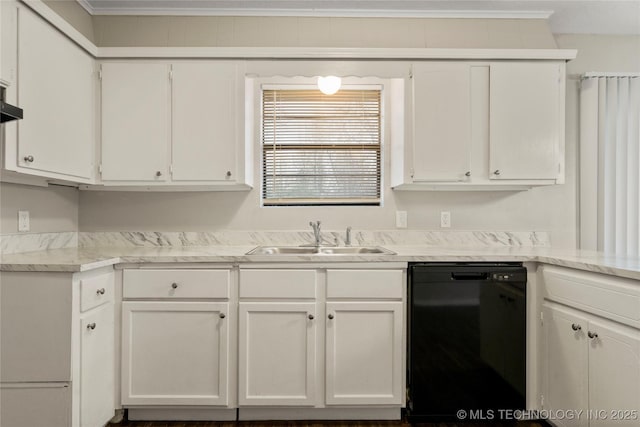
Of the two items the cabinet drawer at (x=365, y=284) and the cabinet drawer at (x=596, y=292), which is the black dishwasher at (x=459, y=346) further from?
the cabinet drawer at (x=596, y=292)

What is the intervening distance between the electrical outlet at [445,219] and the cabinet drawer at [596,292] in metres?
0.78

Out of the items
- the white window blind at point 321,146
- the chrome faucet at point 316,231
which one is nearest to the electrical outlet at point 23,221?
the white window blind at point 321,146

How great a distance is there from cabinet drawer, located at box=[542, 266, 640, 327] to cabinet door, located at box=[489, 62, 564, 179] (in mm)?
725

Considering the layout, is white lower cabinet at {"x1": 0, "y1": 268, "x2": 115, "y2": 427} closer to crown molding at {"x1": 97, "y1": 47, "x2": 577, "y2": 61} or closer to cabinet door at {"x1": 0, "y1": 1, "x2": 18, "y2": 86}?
cabinet door at {"x1": 0, "y1": 1, "x2": 18, "y2": 86}

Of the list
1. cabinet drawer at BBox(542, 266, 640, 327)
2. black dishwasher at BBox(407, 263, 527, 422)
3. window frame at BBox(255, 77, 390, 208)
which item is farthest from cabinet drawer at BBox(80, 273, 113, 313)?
cabinet drawer at BBox(542, 266, 640, 327)

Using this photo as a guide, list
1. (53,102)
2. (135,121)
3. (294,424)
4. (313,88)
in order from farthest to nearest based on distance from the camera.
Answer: (313,88) → (135,121) → (294,424) → (53,102)

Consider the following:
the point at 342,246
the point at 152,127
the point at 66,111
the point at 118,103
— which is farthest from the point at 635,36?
the point at 66,111

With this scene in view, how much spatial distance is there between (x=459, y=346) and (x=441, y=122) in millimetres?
1344

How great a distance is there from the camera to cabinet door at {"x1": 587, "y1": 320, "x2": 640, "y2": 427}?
1565 mm

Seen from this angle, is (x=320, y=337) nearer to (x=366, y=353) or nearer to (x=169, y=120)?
(x=366, y=353)

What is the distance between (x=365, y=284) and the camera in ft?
6.99

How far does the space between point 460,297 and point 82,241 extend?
249 cm

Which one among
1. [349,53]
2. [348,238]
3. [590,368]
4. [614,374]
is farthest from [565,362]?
[349,53]

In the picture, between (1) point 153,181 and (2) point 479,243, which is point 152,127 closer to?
(1) point 153,181
